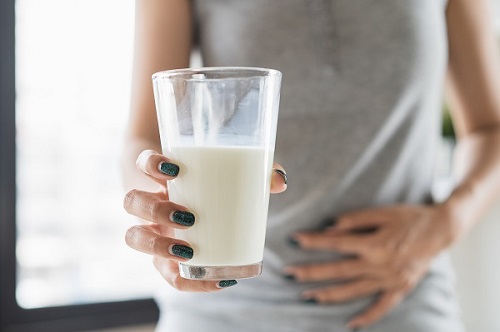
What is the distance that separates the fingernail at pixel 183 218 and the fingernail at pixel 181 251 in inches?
1.0

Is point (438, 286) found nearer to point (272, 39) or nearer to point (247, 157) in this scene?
point (272, 39)

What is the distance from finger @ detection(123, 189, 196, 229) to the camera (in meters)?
0.62

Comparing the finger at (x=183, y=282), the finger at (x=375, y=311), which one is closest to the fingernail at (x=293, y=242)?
the finger at (x=375, y=311)

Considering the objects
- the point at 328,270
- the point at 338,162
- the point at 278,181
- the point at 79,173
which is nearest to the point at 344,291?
the point at 328,270

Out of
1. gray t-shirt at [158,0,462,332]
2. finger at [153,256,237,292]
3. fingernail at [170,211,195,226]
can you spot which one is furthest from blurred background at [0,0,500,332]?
fingernail at [170,211,195,226]

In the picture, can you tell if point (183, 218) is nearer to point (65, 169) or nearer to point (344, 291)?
point (344, 291)

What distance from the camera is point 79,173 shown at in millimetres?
2305

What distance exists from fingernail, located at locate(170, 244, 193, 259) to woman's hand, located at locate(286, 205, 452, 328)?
0.44m

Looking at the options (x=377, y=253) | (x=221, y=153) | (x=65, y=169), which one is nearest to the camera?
(x=221, y=153)

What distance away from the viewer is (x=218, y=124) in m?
0.61

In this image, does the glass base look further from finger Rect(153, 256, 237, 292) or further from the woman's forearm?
the woman's forearm

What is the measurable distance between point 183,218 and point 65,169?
5.74 ft

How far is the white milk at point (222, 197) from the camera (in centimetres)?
62

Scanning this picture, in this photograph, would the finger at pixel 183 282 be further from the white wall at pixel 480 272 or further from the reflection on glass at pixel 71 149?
the white wall at pixel 480 272
